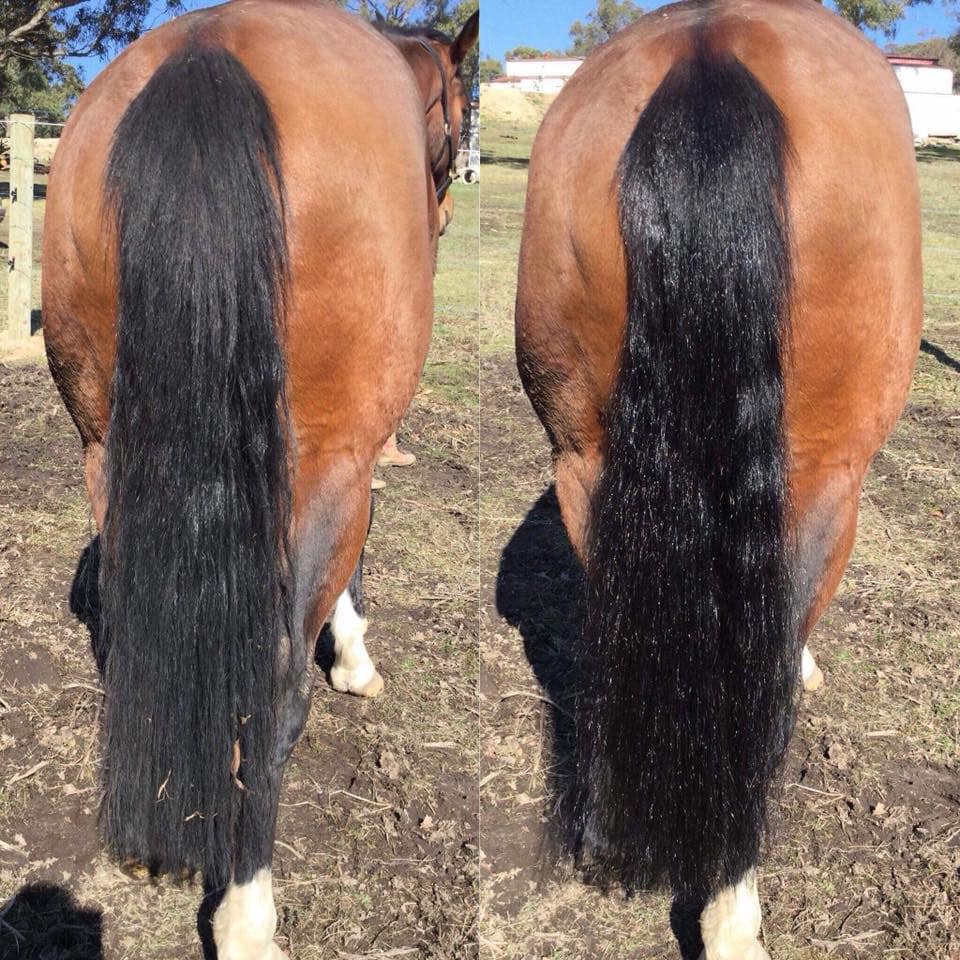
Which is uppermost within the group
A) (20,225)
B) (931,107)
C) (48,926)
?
(931,107)

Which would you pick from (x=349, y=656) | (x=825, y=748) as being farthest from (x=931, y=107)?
(x=349, y=656)

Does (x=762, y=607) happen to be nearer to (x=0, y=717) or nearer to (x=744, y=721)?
(x=744, y=721)

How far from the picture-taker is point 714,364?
1.80 meters

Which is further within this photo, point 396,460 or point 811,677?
point 396,460

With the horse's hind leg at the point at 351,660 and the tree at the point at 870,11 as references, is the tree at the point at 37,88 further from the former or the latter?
the horse's hind leg at the point at 351,660

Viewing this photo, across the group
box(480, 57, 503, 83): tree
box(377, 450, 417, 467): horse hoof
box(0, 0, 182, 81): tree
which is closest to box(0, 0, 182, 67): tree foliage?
box(0, 0, 182, 81): tree

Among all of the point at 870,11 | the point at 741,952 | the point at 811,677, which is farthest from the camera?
the point at 870,11

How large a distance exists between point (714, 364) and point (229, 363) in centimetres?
94

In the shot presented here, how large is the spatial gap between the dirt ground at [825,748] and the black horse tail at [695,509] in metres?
0.31

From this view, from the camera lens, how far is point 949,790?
2627 millimetres

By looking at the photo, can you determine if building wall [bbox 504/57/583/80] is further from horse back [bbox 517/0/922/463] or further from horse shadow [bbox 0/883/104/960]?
horse shadow [bbox 0/883/104/960]

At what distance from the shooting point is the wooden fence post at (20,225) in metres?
6.93

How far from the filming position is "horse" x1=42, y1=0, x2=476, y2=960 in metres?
1.75

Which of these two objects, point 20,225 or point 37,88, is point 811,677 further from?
point 37,88
